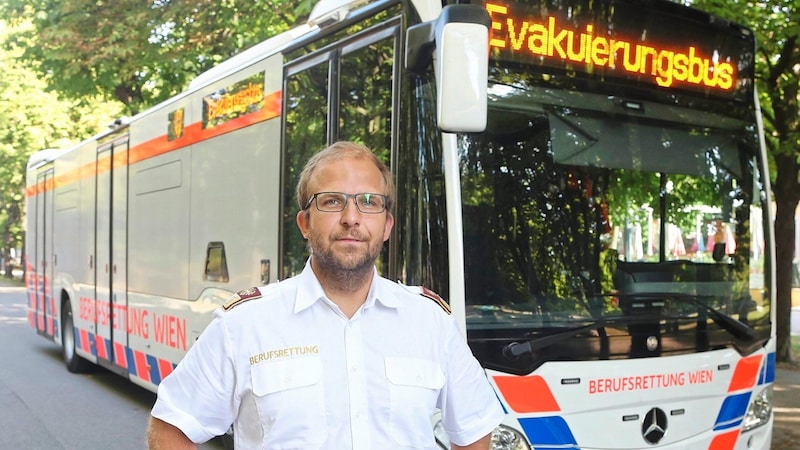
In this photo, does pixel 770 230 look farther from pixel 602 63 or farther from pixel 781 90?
pixel 781 90

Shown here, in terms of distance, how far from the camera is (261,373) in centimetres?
203

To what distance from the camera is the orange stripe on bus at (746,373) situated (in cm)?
443

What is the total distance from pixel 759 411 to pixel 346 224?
11.0ft

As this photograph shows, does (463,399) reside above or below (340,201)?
below

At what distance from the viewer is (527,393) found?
3.77 m

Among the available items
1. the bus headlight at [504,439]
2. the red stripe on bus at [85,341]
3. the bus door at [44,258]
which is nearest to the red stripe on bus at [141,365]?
the red stripe on bus at [85,341]

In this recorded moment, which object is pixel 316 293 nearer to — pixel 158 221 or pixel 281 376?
pixel 281 376

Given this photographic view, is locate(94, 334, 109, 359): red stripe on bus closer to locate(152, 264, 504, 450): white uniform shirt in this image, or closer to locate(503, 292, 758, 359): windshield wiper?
locate(503, 292, 758, 359): windshield wiper

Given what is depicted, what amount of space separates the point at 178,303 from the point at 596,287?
3.82 metres

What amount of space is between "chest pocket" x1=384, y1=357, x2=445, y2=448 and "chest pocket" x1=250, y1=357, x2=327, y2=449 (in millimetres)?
173

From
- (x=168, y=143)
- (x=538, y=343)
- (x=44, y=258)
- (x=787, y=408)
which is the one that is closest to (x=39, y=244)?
(x=44, y=258)

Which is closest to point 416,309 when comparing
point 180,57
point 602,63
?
point 602,63

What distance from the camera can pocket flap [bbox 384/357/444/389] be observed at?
209 cm

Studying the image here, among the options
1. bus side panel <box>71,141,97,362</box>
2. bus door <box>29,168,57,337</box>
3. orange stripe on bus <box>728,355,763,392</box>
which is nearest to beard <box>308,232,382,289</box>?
orange stripe on bus <box>728,355,763,392</box>
